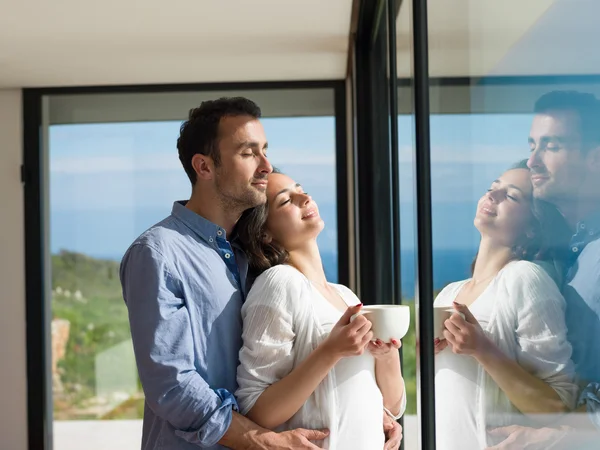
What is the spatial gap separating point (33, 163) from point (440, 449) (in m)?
3.58

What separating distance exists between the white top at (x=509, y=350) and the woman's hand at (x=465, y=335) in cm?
1

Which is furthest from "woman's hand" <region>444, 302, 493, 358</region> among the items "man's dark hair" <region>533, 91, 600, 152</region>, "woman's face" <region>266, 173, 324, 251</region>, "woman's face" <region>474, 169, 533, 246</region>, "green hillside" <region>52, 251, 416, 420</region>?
"green hillside" <region>52, 251, 416, 420</region>

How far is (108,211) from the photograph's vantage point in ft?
14.1

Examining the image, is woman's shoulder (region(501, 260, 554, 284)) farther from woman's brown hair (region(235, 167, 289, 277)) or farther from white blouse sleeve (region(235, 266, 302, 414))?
woman's brown hair (region(235, 167, 289, 277))

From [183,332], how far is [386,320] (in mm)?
373

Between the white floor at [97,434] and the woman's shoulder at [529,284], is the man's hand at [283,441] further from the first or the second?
the white floor at [97,434]

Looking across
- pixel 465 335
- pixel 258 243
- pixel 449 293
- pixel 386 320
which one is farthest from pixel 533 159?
pixel 258 243

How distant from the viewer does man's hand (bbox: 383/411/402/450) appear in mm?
1549

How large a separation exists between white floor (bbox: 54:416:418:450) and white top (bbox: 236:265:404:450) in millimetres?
3054

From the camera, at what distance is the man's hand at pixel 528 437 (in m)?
0.56

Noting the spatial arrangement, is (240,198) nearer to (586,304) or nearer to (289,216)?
(289,216)

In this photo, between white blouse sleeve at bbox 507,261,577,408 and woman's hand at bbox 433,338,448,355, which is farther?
woman's hand at bbox 433,338,448,355

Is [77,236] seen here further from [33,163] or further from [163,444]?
[163,444]

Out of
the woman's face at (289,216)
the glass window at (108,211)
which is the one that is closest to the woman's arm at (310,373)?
the woman's face at (289,216)
